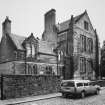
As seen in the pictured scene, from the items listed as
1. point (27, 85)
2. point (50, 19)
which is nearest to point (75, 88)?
point (27, 85)

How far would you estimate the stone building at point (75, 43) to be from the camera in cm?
3428

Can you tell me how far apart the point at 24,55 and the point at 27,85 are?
13.2 meters

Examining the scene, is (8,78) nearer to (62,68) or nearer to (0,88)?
(0,88)

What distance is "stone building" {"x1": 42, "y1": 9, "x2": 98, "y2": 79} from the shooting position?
1350 inches

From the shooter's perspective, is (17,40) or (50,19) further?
(50,19)

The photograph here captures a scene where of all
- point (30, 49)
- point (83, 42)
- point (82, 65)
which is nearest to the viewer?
point (30, 49)

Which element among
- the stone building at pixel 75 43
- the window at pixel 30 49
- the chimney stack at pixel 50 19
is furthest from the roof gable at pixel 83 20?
the window at pixel 30 49

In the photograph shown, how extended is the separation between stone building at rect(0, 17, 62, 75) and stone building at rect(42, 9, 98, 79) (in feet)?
9.22

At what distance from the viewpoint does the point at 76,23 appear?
35344mm

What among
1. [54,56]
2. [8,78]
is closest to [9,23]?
[54,56]

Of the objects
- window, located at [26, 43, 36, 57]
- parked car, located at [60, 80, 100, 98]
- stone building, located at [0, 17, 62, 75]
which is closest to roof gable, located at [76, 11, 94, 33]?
stone building, located at [0, 17, 62, 75]

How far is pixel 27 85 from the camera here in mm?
16562

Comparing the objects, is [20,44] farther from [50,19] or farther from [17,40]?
[50,19]

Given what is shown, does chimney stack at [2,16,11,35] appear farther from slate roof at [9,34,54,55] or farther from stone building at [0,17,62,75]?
slate roof at [9,34,54,55]
